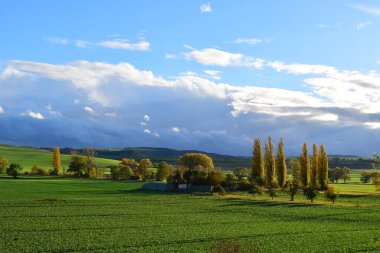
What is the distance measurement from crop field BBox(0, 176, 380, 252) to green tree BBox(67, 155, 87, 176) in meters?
91.8

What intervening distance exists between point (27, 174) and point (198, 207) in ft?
371

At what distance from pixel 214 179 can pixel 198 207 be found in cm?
3523

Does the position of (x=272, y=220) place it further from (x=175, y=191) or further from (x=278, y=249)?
(x=175, y=191)

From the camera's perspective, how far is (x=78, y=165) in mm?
161625

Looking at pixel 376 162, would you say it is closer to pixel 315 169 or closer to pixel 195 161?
pixel 315 169

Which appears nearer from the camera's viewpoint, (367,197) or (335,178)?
(367,197)

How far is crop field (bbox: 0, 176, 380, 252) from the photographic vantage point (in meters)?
33.5

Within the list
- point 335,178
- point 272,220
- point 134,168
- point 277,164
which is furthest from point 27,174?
point 272,220

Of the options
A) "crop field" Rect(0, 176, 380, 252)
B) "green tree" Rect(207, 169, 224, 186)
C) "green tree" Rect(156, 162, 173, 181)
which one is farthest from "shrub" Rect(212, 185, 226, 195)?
"green tree" Rect(156, 162, 173, 181)

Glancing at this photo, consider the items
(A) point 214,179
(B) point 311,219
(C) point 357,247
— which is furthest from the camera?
(A) point 214,179

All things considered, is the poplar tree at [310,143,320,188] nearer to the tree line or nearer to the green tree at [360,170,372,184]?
the tree line

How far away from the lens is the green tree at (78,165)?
6344 inches

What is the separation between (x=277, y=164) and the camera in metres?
112

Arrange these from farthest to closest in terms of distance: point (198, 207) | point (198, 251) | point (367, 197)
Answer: point (367, 197) < point (198, 207) < point (198, 251)
